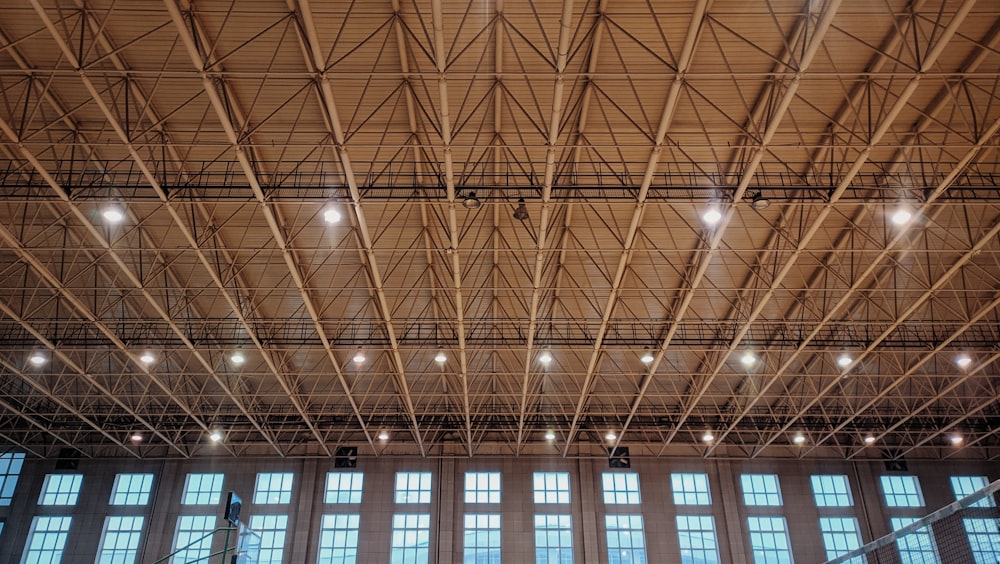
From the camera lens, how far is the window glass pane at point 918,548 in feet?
55.1

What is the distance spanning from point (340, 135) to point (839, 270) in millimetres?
23399

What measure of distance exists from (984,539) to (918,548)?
357 cm

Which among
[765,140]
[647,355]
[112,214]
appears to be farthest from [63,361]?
[765,140]

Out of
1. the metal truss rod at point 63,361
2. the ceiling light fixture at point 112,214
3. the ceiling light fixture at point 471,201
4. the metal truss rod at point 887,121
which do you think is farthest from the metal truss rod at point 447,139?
the metal truss rod at point 63,361

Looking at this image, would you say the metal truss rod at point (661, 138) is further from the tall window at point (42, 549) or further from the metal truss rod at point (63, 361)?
the tall window at point (42, 549)

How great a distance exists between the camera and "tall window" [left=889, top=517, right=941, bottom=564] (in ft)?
55.1

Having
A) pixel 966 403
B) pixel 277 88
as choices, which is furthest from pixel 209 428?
pixel 966 403

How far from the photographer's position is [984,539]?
14344mm

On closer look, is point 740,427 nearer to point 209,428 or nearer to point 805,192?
point 805,192

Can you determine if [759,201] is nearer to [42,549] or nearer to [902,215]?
[902,215]

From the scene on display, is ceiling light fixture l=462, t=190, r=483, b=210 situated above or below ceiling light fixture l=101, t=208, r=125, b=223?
below

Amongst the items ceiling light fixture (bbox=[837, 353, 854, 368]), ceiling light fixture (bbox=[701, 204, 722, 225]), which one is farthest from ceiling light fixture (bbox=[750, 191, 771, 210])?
ceiling light fixture (bbox=[837, 353, 854, 368])

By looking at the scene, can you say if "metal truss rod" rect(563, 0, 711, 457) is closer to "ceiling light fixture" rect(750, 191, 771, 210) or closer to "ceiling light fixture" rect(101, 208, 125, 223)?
"ceiling light fixture" rect(750, 191, 771, 210)

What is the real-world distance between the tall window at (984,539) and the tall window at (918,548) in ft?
6.62
